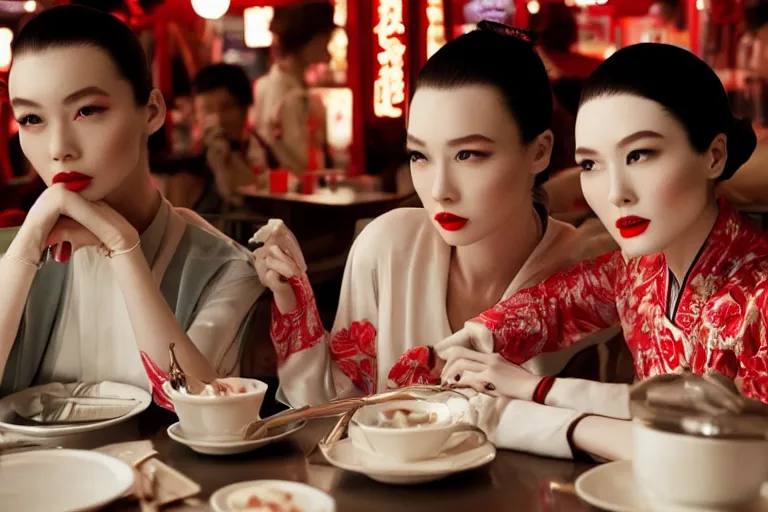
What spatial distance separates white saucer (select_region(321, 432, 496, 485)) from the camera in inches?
46.1

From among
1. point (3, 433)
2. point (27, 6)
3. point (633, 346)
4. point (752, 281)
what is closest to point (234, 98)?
point (27, 6)

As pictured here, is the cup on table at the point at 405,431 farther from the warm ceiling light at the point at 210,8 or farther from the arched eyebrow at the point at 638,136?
the warm ceiling light at the point at 210,8

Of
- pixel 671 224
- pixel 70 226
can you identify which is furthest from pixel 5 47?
pixel 671 224

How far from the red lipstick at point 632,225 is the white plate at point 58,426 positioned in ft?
2.78

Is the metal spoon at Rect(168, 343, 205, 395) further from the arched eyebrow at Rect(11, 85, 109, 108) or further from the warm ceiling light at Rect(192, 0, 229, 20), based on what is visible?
the warm ceiling light at Rect(192, 0, 229, 20)

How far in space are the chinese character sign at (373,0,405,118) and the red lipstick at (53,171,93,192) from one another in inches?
23.7

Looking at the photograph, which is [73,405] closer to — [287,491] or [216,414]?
[216,414]

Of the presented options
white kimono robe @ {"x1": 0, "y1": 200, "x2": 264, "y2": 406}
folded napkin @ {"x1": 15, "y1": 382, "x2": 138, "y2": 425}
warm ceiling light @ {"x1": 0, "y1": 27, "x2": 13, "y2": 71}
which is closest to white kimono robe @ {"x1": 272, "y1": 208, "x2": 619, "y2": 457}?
white kimono robe @ {"x1": 0, "y1": 200, "x2": 264, "y2": 406}

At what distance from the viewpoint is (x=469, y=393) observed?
4.74 ft

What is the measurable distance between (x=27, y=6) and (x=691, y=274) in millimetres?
1488

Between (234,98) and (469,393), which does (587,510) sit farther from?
(234,98)

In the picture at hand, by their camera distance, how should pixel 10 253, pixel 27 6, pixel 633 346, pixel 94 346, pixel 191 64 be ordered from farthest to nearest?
1. pixel 191 64
2. pixel 27 6
3. pixel 94 346
4. pixel 10 253
5. pixel 633 346

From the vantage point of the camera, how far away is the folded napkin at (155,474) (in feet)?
3.77

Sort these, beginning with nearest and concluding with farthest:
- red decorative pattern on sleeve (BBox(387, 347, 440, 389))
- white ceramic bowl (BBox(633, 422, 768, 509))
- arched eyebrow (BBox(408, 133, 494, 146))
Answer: white ceramic bowl (BBox(633, 422, 768, 509)) → arched eyebrow (BBox(408, 133, 494, 146)) → red decorative pattern on sleeve (BBox(387, 347, 440, 389))
